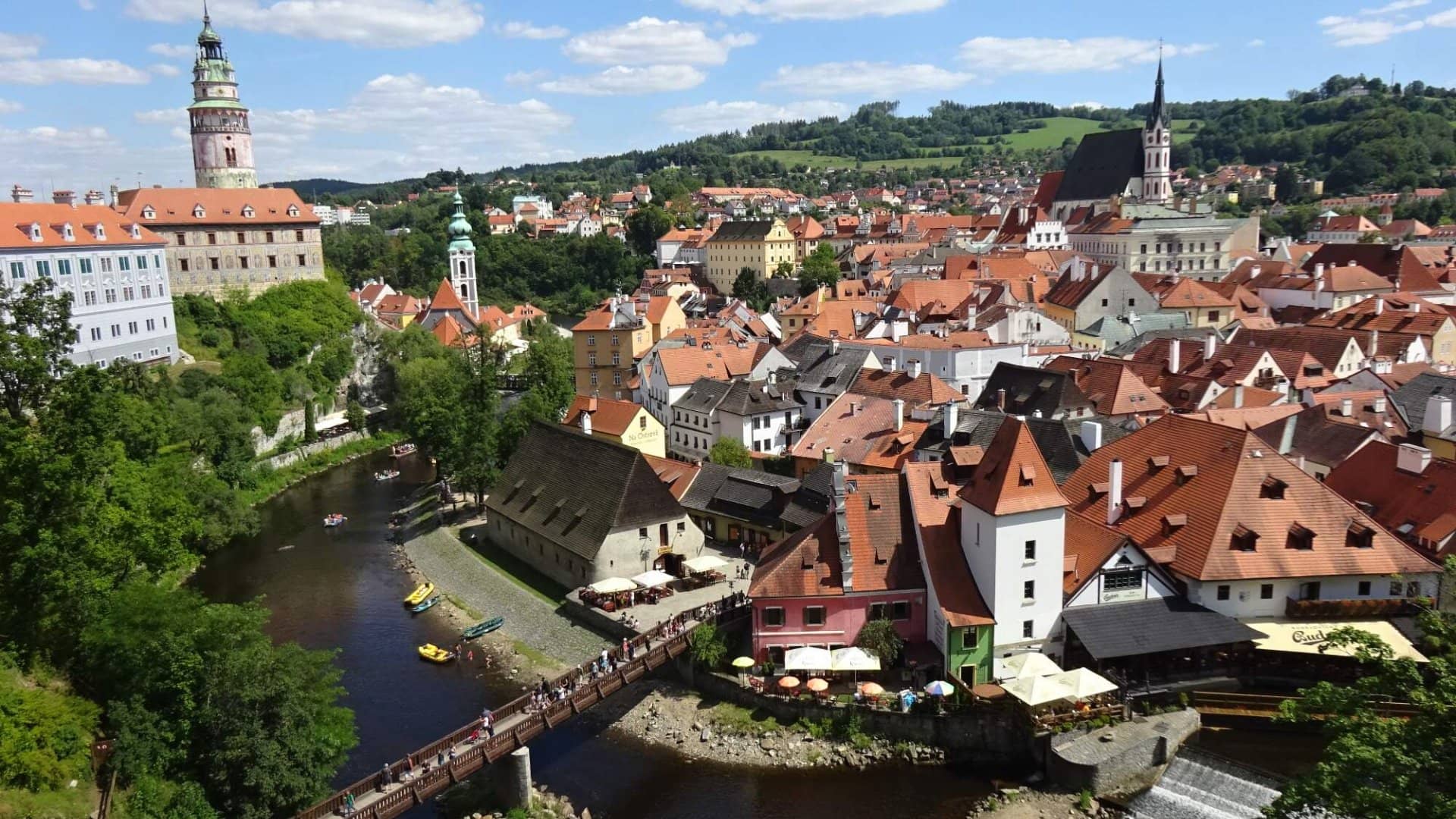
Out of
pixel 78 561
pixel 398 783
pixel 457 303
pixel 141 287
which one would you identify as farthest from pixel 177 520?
pixel 457 303

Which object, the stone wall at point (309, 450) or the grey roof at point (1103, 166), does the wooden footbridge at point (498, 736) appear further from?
the grey roof at point (1103, 166)

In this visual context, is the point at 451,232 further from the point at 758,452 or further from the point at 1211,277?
the point at 1211,277

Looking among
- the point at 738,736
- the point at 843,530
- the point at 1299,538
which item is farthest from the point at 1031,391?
the point at 738,736

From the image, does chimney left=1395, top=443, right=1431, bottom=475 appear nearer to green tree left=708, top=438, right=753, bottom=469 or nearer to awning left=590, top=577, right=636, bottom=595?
green tree left=708, top=438, right=753, bottom=469

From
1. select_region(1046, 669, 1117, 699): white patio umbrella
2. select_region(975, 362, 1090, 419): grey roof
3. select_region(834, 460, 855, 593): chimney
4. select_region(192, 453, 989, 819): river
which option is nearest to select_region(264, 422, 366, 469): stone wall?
select_region(192, 453, 989, 819): river

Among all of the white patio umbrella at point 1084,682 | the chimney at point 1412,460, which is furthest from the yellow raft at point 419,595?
the chimney at point 1412,460

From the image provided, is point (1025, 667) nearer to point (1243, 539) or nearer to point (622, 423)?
point (1243, 539)
